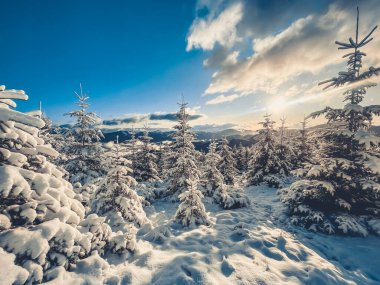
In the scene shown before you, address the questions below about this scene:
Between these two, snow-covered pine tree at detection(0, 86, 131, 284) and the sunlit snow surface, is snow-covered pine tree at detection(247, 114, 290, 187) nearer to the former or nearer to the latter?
the sunlit snow surface

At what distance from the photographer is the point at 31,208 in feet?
15.8

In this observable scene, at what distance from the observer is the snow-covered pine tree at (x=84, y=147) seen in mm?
15406

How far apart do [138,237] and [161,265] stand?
246cm

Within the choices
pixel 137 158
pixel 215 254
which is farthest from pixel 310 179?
pixel 137 158

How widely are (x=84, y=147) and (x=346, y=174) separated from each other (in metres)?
15.8

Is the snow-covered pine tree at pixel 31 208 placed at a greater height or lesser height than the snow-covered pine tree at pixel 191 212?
greater

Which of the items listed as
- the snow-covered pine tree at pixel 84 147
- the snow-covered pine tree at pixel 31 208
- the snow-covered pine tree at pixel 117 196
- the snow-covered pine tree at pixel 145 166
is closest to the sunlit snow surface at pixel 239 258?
the snow-covered pine tree at pixel 31 208

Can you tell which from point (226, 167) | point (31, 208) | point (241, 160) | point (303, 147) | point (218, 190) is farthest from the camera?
point (241, 160)

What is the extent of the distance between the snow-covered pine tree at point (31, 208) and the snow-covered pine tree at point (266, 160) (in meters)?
21.3

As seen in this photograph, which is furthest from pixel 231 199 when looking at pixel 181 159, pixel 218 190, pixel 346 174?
pixel 346 174

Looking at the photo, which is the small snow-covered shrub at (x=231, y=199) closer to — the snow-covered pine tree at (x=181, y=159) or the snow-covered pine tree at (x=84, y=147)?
the snow-covered pine tree at (x=181, y=159)

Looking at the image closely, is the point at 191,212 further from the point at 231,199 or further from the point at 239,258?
the point at 231,199

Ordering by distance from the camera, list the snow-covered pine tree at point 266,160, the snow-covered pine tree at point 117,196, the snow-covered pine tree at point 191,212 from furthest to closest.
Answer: the snow-covered pine tree at point 266,160 → the snow-covered pine tree at point 191,212 → the snow-covered pine tree at point 117,196

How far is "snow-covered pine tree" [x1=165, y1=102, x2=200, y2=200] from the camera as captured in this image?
1577cm
